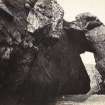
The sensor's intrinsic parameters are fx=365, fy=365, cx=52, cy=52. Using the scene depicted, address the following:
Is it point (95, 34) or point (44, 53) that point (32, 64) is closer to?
point (44, 53)

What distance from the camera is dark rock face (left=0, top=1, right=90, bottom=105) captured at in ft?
8.52

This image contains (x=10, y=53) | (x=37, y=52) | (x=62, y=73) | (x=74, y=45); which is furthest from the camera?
(x=74, y=45)

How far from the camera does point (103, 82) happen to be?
3582 mm

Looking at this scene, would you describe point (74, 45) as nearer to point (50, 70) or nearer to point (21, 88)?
point (50, 70)

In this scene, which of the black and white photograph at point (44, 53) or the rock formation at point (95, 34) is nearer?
the black and white photograph at point (44, 53)

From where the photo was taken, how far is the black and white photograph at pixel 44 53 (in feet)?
8.59

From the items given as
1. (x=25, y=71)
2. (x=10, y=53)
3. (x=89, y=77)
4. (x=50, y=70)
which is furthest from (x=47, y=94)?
(x=89, y=77)

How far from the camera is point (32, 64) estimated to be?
2.78 meters

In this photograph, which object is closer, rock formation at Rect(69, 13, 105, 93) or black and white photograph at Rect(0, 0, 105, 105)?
black and white photograph at Rect(0, 0, 105, 105)

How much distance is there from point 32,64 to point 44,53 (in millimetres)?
151

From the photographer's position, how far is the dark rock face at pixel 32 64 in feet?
8.52

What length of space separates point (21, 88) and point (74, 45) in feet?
2.80

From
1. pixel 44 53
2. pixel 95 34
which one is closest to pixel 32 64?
pixel 44 53

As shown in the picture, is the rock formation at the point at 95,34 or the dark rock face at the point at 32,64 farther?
the rock formation at the point at 95,34
